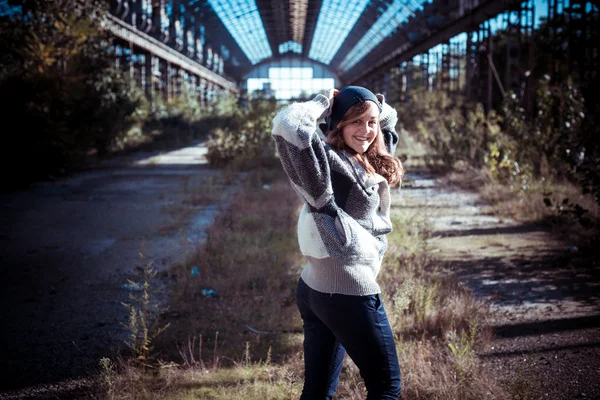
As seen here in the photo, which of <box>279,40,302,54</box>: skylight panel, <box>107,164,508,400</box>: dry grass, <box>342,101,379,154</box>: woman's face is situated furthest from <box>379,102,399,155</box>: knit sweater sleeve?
<box>279,40,302,54</box>: skylight panel

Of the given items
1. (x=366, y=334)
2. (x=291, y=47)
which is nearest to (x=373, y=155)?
(x=366, y=334)

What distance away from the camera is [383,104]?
245 centimetres

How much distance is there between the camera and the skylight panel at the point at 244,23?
3097cm

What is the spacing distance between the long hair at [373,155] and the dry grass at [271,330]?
1.10 meters

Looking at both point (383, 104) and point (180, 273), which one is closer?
point (383, 104)

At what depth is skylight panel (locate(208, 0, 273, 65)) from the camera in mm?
30969

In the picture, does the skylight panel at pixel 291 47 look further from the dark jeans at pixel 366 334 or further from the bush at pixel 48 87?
the dark jeans at pixel 366 334

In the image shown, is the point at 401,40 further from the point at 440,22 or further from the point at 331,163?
the point at 331,163

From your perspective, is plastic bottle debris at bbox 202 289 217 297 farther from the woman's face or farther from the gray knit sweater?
the woman's face

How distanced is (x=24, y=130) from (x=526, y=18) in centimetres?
1142

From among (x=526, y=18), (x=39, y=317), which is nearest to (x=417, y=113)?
(x=526, y=18)

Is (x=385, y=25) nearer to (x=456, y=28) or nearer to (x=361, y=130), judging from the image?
(x=456, y=28)

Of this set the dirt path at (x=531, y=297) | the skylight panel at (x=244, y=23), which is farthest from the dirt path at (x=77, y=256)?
the skylight panel at (x=244, y=23)

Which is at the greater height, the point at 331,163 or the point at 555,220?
the point at 331,163
